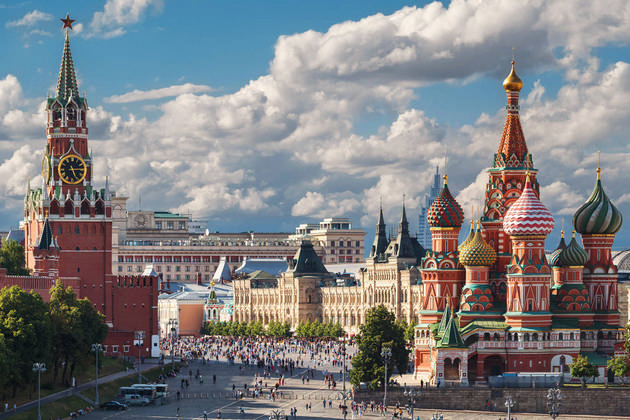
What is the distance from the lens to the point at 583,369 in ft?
356

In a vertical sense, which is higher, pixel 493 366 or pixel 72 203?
pixel 72 203

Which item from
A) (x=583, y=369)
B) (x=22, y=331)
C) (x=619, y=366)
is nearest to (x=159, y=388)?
(x=22, y=331)

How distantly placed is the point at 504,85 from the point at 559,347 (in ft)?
83.5

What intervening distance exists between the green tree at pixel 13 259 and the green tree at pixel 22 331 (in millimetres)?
38871

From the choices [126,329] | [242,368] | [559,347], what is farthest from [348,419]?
[126,329]

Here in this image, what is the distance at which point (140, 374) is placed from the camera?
12100 centimetres

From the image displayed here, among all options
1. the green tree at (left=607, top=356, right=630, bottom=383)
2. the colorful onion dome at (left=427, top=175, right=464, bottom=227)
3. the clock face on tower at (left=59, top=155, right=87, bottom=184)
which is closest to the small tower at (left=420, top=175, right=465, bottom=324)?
the colorful onion dome at (left=427, top=175, right=464, bottom=227)

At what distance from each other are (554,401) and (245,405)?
2495cm

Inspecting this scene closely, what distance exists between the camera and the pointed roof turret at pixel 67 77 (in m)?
147

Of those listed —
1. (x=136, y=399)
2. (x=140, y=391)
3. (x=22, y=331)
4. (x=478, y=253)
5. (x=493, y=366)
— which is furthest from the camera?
(x=478, y=253)

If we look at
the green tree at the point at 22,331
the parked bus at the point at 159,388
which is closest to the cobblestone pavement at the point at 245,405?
the parked bus at the point at 159,388

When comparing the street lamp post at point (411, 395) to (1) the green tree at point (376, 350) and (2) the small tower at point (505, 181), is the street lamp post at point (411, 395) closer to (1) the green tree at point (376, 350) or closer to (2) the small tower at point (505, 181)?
(1) the green tree at point (376, 350)

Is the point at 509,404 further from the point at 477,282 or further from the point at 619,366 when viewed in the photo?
the point at 477,282

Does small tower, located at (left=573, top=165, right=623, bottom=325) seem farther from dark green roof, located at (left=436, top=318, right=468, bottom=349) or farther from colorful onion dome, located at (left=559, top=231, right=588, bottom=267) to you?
dark green roof, located at (left=436, top=318, right=468, bottom=349)
